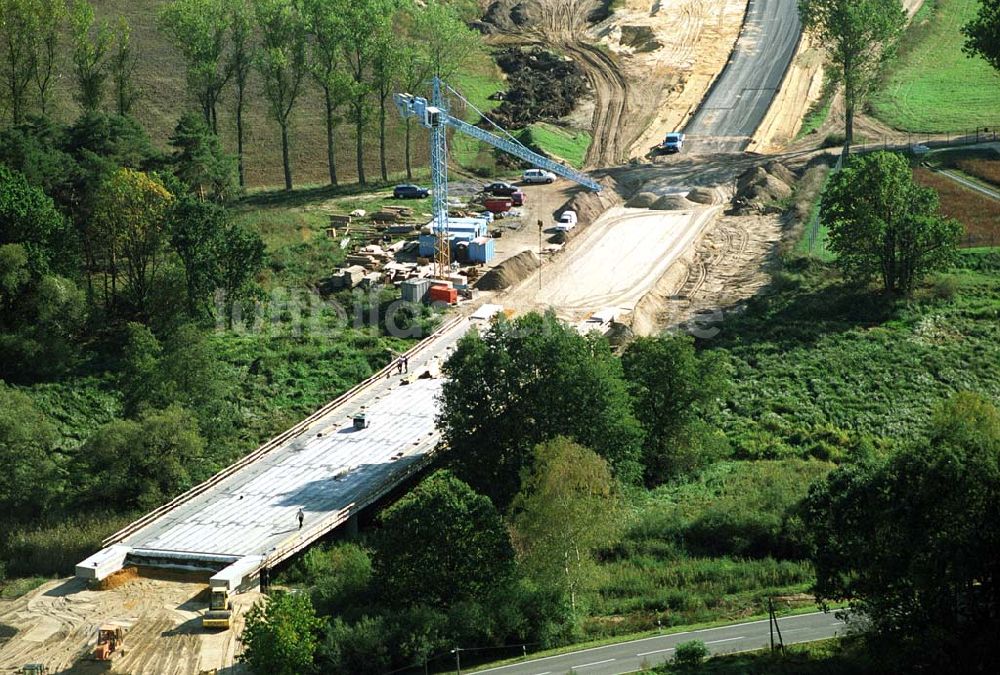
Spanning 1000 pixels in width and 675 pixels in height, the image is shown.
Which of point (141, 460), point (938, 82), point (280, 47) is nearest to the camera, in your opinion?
point (141, 460)

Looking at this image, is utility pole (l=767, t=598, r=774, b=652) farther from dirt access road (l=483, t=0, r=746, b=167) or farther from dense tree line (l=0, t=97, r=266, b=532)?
dirt access road (l=483, t=0, r=746, b=167)

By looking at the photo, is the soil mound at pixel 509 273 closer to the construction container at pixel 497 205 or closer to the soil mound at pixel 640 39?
the construction container at pixel 497 205

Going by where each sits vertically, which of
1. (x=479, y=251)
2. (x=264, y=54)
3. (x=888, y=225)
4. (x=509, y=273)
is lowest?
(x=509, y=273)

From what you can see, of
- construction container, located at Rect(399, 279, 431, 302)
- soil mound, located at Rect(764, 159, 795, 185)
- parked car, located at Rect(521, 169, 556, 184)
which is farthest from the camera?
parked car, located at Rect(521, 169, 556, 184)

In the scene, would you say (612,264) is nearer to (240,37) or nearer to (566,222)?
(566,222)

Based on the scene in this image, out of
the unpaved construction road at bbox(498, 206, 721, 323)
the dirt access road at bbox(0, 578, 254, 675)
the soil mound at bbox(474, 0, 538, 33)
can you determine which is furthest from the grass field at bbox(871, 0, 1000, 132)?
the dirt access road at bbox(0, 578, 254, 675)

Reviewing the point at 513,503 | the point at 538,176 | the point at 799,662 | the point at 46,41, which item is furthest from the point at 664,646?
the point at 46,41

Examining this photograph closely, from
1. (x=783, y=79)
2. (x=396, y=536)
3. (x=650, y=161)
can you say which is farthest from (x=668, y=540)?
(x=783, y=79)

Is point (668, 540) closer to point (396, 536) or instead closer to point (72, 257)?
point (396, 536)
